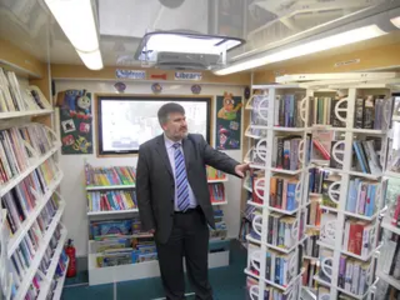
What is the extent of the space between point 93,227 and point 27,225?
172 cm

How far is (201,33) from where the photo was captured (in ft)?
5.63

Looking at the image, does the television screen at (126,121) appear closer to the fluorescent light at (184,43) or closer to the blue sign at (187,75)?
the blue sign at (187,75)

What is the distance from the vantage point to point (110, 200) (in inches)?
138

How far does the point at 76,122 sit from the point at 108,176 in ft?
2.42

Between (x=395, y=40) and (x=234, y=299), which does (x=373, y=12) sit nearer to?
(x=395, y=40)

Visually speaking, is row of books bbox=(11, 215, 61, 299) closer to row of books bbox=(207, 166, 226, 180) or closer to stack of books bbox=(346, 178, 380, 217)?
Answer: row of books bbox=(207, 166, 226, 180)

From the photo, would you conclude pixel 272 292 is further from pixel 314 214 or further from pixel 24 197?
pixel 24 197

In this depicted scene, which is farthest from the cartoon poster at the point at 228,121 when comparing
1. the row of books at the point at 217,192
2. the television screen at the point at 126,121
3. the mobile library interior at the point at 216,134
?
the row of books at the point at 217,192

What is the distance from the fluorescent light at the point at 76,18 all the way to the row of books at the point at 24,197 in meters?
0.98

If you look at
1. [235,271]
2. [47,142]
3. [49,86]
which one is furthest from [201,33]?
[235,271]

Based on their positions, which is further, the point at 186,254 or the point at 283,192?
the point at 186,254

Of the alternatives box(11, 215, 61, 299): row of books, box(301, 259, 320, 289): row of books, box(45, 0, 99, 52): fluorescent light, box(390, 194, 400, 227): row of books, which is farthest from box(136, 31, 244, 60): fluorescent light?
box(301, 259, 320, 289): row of books

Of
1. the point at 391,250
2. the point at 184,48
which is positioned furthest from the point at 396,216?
the point at 184,48

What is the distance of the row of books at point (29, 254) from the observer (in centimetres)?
180
